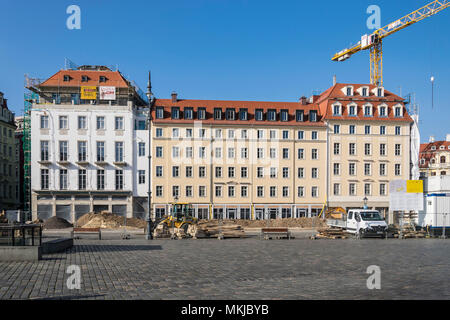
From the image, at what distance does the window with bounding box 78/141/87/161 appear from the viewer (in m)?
52.4

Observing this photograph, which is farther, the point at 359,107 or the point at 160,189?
the point at 359,107

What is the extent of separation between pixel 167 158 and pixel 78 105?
39.8 feet

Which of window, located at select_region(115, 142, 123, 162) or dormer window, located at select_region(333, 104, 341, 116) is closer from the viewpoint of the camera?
window, located at select_region(115, 142, 123, 162)

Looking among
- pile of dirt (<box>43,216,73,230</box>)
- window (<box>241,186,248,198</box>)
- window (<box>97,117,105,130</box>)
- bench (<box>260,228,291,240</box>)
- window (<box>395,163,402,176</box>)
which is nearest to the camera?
bench (<box>260,228,291,240</box>)

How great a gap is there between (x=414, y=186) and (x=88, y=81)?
3856 centimetres

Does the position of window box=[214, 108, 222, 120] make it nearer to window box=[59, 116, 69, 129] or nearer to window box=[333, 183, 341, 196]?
window box=[333, 183, 341, 196]

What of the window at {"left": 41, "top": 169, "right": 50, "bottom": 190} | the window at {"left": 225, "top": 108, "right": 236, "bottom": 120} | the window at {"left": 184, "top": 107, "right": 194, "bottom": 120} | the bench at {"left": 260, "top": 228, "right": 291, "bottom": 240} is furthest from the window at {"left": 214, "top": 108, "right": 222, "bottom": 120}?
the bench at {"left": 260, "top": 228, "right": 291, "bottom": 240}

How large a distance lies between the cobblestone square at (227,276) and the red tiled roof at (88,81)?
3808 cm

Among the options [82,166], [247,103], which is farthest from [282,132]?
[82,166]

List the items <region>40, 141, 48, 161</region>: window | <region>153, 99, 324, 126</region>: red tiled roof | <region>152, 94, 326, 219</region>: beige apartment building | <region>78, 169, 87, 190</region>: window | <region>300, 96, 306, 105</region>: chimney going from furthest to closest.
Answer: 1. <region>300, 96, 306, 105</region>: chimney
2. <region>153, 99, 324, 126</region>: red tiled roof
3. <region>152, 94, 326, 219</region>: beige apartment building
4. <region>78, 169, 87, 190</region>: window
5. <region>40, 141, 48, 161</region>: window

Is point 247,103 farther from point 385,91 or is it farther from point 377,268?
point 377,268

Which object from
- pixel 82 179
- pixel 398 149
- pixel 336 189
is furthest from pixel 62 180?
pixel 398 149

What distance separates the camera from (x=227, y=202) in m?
53.9

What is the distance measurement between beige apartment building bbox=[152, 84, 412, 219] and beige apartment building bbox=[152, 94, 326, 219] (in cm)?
12
